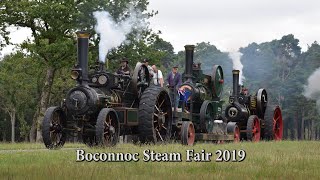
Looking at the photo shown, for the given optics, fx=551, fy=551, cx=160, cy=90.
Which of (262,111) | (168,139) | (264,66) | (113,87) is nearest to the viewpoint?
(113,87)

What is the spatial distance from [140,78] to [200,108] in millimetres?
4803

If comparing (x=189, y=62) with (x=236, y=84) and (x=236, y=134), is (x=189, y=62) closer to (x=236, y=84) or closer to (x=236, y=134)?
(x=236, y=134)

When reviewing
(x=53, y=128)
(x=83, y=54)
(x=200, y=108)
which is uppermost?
(x=83, y=54)

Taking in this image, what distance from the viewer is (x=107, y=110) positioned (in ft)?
46.3

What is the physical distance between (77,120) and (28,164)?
18.3 ft

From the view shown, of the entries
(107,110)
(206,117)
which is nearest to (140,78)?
(107,110)

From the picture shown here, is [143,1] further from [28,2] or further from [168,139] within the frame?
[168,139]

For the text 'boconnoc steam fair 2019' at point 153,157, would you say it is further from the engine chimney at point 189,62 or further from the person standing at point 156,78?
the engine chimney at point 189,62

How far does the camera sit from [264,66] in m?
67.0

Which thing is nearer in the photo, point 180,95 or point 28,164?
point 28,164

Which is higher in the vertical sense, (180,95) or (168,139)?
(180,95)

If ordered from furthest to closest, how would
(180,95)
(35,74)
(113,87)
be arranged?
(35,74)
(180,95)
(113,87)

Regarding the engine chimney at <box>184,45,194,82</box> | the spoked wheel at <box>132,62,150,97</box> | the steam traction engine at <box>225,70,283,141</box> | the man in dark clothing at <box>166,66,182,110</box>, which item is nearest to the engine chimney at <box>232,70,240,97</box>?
the steam traction engine at <box>225,70,283,141</box>

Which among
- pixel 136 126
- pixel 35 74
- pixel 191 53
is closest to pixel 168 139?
pixel 136 126
